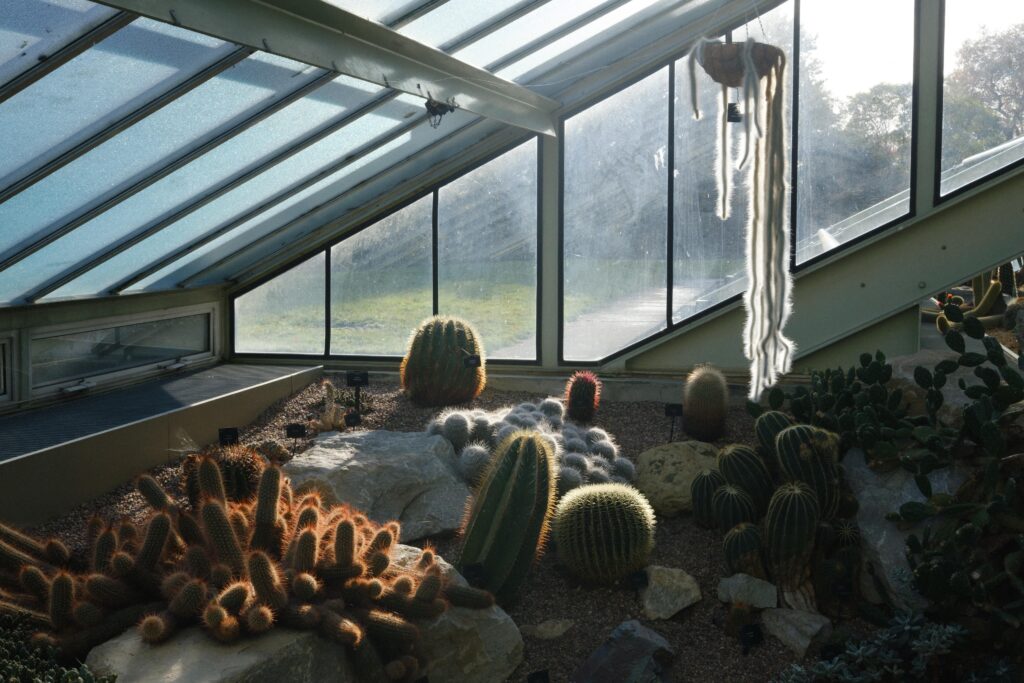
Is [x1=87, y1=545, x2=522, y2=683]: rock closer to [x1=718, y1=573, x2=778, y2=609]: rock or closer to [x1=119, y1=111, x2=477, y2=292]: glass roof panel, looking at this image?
[x1=718, y1=573, x2=778, y2=609]: rock

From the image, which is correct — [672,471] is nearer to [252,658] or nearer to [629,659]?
[629,659]

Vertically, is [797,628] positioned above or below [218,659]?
below

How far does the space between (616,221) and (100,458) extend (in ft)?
13.4

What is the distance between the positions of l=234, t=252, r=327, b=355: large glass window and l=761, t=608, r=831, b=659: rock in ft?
16.0

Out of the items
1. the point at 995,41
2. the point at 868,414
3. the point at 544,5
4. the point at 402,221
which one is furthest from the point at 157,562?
the point at 995,41

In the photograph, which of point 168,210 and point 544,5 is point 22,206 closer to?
point 168,210

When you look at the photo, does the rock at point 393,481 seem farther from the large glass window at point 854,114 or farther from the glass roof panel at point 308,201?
the large glass window at point 854,114

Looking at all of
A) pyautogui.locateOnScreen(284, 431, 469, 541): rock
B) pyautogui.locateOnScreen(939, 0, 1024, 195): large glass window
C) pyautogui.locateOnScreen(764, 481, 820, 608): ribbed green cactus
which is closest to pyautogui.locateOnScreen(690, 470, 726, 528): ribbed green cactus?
pyautogui.locateOnScreen(764, 481, 820, 608): ribbed green cactus

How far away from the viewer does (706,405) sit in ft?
19.2

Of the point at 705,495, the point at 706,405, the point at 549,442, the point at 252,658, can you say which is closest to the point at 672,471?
the point at 705,495

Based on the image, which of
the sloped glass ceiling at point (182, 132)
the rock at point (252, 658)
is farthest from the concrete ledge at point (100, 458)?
the rock at point (252, 658)

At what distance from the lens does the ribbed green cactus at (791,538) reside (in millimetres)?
4199

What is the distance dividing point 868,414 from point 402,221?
4.18 m

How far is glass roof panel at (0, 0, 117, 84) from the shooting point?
334 cm
